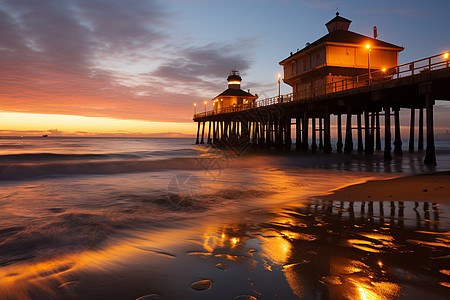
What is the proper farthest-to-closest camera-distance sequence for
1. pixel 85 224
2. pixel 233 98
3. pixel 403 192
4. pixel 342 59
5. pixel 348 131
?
pixel 233 98
pixel 342 59
pixel 348 131
pixel 403 192
pixel 85 224

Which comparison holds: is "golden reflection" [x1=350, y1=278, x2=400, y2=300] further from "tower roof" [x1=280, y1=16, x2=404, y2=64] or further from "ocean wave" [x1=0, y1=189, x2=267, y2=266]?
"tower roof" [x1=280, y1=16, x2=404, y2=64]

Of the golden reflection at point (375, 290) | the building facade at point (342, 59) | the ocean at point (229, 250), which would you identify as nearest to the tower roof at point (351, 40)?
the building facade at point (342, 59)

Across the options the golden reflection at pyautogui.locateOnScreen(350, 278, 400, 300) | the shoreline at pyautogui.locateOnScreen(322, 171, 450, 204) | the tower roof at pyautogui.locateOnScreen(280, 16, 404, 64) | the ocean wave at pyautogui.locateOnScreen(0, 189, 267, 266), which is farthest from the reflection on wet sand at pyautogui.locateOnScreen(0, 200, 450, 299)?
the tower roof at pyautogui.locateOnScreen(280, 16, 404, 64)

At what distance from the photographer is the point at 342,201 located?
720 centimetres

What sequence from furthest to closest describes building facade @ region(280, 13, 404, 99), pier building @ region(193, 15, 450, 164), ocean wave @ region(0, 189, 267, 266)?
building facade @ region(280, 13, 404, 99), pier building @ region(193, 15, 450, 164), ocean wave @ region(0, 189, 267, 266)

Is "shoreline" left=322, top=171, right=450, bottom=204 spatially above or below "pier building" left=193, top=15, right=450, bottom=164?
below

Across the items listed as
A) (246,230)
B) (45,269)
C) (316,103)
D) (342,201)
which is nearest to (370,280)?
(246,230)

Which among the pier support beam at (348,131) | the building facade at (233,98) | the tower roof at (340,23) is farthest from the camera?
the building facade at (233,98)

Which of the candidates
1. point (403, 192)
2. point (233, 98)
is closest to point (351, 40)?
point (403, 192)

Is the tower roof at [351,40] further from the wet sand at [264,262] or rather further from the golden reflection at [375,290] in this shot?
the golden reflection at [375,290]

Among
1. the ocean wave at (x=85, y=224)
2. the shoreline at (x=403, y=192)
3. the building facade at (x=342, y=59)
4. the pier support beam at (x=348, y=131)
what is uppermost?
the building facade at (x=342, y=59)

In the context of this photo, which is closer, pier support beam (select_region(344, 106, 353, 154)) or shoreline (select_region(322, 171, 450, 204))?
shoreline (select_region(322, 171, 450, 204))

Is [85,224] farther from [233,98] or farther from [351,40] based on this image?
[233,98]

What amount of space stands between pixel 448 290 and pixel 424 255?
2.98ft
